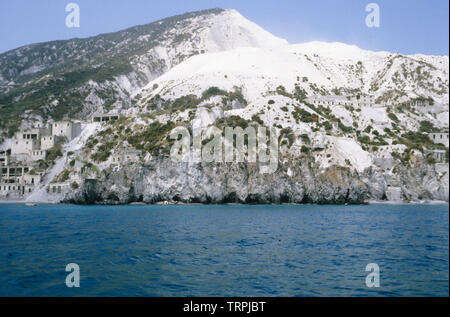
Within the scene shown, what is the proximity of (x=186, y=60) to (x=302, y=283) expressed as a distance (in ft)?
593

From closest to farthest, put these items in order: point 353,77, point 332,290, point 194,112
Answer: point 332,290, point 194,112, point 353,77

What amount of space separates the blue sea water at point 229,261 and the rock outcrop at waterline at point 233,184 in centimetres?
3524

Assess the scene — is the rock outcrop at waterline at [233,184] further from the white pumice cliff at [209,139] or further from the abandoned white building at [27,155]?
the abandoned white building at [27,155]

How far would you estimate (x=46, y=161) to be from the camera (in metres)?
80.1

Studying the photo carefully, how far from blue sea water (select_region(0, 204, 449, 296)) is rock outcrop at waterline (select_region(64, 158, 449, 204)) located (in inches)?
1387

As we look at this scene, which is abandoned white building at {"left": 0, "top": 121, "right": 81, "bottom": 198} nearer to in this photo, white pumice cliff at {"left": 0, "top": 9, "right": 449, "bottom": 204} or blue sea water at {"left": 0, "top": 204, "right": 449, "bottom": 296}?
white pumice cliff at {"left": 0, "top": 9, "right": 449, "bottom": 204}

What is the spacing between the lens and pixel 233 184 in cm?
6269

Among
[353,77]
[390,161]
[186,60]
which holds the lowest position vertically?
[390,161]

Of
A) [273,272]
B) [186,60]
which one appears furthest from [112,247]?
[186,60]

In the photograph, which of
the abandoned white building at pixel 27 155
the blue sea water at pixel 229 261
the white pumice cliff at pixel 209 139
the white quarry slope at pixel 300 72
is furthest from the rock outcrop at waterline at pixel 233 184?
the white quarry slope at pixel 300 72

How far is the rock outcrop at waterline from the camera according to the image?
61125 mm

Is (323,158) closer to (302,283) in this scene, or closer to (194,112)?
(194,112)
